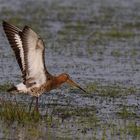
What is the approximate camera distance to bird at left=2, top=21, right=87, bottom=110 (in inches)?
475

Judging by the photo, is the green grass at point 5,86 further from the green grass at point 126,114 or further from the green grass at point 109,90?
the green grass at point 126,114

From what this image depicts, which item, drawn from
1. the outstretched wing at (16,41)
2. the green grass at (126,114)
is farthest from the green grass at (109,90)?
the outstretched wing at (16,41)

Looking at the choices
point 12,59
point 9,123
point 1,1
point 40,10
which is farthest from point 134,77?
point 1,1

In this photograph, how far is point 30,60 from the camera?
12242mm

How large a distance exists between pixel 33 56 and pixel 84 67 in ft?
15.6

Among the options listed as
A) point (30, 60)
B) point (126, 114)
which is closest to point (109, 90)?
point (126, 114)

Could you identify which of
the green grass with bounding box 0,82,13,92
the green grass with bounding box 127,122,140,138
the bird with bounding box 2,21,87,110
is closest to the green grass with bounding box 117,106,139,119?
the green grass with bounding box 127,122,140,138

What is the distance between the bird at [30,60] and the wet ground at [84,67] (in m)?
0.44

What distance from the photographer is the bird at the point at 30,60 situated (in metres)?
12.1

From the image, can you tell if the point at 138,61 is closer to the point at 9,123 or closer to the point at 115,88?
the point at 115,88

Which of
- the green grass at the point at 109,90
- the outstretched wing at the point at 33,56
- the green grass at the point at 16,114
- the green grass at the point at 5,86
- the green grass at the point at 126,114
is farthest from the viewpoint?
the green grass at the point at 109,90

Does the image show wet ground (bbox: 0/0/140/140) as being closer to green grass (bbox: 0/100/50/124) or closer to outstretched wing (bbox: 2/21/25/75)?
green grass (bbox: 0/100/50/124)

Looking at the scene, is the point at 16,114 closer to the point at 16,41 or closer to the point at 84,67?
the point at 16,41

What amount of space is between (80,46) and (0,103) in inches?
308
